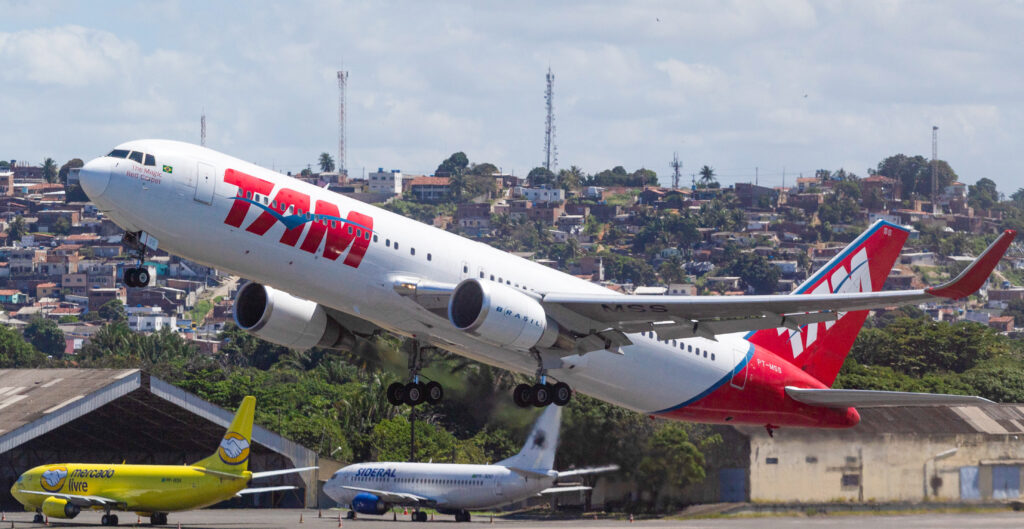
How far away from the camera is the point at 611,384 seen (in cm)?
4212

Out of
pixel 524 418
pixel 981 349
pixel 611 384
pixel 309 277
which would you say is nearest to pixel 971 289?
pixel 611 384

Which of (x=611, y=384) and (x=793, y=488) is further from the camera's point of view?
(x=793, y=488)

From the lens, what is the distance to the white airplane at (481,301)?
113 ft

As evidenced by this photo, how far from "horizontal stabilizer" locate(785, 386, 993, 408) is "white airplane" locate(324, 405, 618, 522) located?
78.2 ft

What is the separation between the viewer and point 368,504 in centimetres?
7512

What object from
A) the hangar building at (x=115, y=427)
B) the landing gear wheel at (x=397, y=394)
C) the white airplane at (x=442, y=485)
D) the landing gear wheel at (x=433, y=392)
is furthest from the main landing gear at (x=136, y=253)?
the hangar building at (x=115, y=427)

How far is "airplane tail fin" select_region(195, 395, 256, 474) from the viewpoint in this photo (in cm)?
6550

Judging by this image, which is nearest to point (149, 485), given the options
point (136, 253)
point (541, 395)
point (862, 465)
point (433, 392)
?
point (433, 392)

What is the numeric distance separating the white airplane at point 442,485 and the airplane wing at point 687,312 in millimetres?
28737

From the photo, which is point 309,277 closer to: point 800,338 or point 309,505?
point 800,338

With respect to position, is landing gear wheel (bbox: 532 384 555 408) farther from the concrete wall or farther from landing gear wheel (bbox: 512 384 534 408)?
the concrete wall

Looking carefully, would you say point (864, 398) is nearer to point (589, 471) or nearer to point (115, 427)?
point (589, 471)

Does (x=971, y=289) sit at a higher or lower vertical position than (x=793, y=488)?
higher

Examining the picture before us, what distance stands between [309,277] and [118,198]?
5165 mm
